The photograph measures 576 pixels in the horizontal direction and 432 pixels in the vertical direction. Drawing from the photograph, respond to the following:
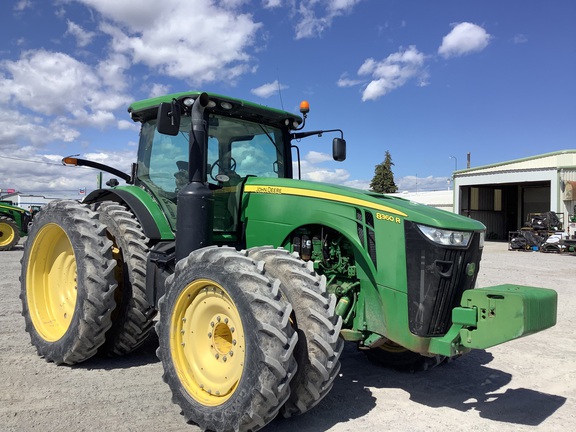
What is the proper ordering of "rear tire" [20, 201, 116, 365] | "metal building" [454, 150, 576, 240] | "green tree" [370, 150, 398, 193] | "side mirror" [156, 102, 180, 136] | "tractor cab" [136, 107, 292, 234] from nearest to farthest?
1. "side mirror" [156, 102, 180, 136]
2. "rear tire" [20, 201, 116, 365]
3. "tractor cab" [136, 107, 292, 234]
4. "metal building" [454, 150, 576, 240]
5. "green tree" [370, 150, 398, 193]

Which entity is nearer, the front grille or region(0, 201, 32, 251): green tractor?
the front grille

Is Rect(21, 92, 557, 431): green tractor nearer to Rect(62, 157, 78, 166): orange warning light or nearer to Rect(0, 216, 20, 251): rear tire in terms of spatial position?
Rect(62, 157, 78, 166): orange warning light

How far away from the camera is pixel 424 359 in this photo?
457 centimetres

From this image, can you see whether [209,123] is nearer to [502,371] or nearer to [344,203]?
[344,203]

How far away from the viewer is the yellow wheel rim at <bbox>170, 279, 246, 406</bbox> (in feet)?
10.8

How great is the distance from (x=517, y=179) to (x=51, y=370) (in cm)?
2995

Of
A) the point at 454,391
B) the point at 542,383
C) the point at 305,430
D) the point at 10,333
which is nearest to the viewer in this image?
the point at 305,430

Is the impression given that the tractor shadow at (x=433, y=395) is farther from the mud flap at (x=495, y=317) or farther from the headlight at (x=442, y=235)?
the headlight at (x=442, y=235)

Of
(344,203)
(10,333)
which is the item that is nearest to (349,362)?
(344,203)

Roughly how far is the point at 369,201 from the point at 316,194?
1.52 feet

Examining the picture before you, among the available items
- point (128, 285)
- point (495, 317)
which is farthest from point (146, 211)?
point (495, 317)

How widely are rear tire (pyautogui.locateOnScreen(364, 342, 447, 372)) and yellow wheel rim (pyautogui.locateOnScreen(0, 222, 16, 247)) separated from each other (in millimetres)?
15630

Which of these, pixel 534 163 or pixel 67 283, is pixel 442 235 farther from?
pixel 534 163

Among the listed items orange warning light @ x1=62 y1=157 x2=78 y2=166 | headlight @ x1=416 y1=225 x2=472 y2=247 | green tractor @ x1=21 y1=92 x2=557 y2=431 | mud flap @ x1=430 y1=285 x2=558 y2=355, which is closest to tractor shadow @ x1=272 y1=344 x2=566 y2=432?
green tractor @ x1=21 y1=92 x2=557 y2=431
